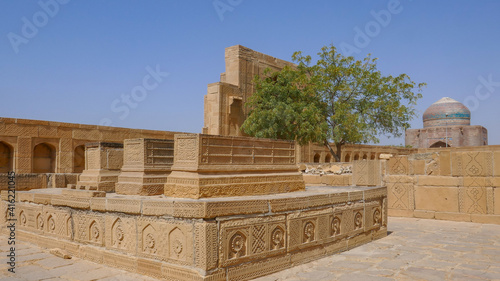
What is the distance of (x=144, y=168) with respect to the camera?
670 centimetres

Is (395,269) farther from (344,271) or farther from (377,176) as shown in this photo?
(377,176)

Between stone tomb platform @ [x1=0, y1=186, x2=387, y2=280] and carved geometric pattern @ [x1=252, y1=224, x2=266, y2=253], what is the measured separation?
0.04 ft

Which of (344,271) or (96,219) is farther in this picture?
(96,219)

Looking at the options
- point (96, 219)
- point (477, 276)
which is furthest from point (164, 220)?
point (477, 276)

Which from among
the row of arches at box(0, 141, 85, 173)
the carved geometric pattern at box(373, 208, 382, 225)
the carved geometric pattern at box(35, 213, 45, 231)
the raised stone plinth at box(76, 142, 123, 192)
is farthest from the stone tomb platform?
the row of arches at box(0, 141, 85, 173)

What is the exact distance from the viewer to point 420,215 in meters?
10.1

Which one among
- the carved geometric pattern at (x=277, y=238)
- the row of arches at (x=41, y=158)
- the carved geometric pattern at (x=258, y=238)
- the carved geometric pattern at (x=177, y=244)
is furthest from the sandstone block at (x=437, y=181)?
the row of arches at (x=41, y=158)

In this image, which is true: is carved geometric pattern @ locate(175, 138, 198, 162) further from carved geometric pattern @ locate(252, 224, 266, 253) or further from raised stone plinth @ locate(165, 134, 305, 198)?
carved geometric pattern @ locate(252, 224, 266, 253)

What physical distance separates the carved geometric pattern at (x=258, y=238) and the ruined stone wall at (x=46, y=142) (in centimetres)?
1036

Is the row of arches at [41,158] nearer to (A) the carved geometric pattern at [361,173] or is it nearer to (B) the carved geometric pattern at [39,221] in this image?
(B) the carved geometric pattern at [39,221]

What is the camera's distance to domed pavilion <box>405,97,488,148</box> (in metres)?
36.3

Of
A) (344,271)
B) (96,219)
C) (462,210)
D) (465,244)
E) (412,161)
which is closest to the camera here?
(344,271)

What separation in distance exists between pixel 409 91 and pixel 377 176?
383 inches

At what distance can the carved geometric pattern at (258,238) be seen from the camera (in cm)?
471
